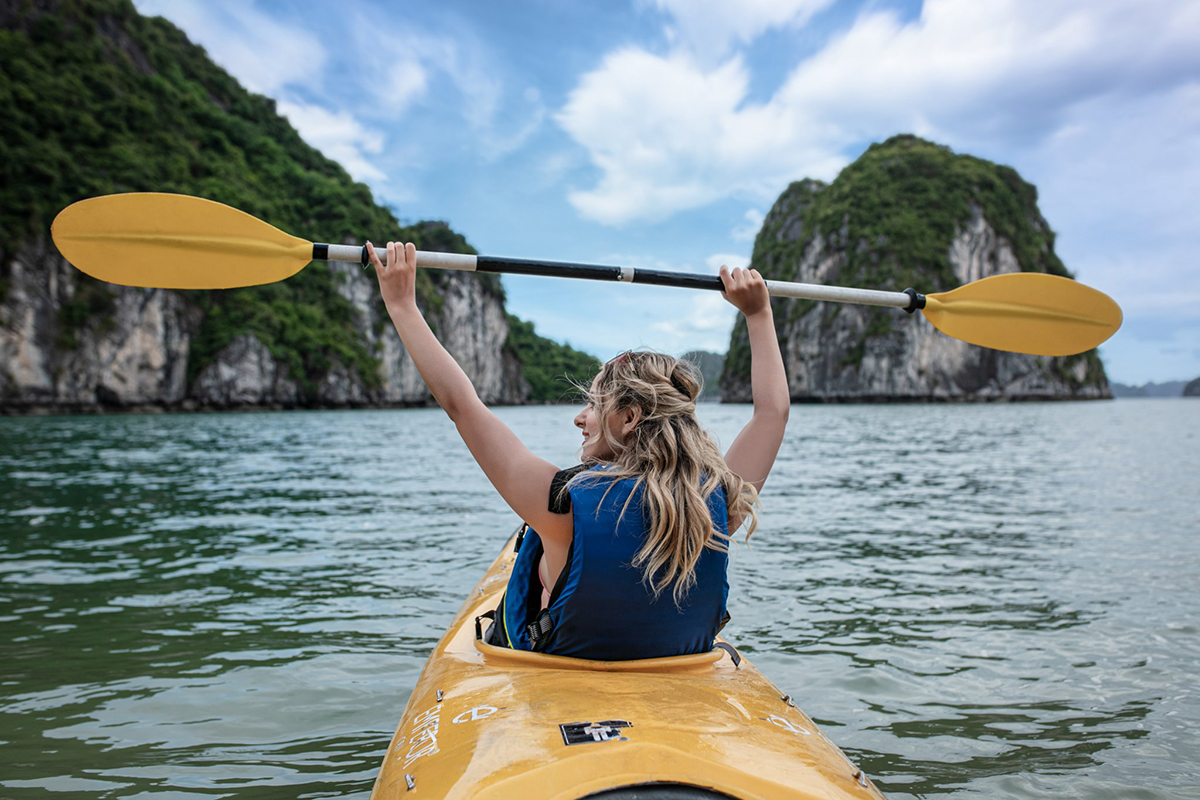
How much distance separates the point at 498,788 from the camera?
1343mm

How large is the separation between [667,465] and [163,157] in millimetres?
61910

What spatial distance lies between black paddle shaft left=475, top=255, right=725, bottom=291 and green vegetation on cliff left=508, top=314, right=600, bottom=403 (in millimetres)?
97138

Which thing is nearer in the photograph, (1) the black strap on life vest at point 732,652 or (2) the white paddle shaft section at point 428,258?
(1) the black strap on life vest at point 732,652

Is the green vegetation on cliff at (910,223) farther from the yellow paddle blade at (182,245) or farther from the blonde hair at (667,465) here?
the blonde hair at (667,465)

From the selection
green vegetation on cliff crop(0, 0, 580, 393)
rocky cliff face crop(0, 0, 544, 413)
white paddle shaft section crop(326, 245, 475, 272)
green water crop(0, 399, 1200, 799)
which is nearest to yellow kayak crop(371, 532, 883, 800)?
green water crop(0, 399, 1200, 799)

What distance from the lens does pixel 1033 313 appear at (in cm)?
385

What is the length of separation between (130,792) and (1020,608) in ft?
16.5

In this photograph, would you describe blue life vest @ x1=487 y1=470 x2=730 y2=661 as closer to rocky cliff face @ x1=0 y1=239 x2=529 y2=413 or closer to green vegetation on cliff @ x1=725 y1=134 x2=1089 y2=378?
rocky cliff face @ x1=0 y1=239 x2=529 y2=413

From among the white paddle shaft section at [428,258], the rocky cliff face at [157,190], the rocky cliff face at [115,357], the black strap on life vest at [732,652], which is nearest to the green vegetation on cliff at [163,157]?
the rocky cliff face at [157,190]

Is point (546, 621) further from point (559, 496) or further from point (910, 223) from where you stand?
point (910, 223)

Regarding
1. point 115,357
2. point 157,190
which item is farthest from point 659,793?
point 157,190

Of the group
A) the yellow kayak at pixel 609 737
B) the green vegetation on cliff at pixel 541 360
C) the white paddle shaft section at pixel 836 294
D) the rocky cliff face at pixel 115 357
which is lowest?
the yellow kayak at pixel 609 737

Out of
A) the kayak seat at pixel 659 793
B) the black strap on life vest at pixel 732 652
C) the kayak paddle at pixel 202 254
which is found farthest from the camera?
the kayak paddle at pixel 202 254

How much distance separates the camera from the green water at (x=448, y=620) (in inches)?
111
